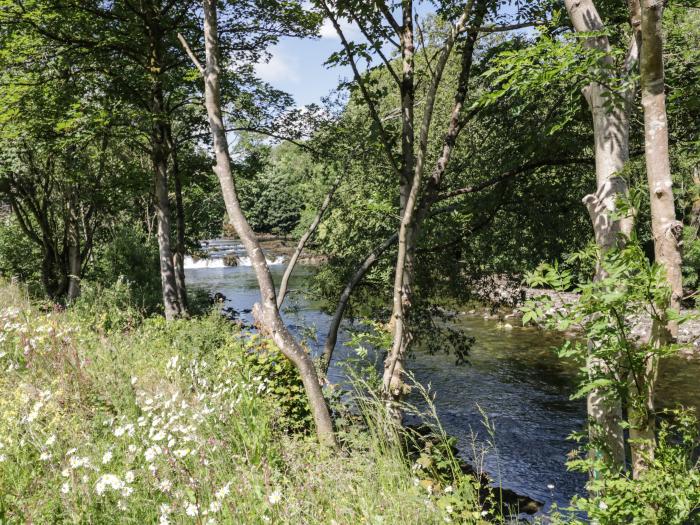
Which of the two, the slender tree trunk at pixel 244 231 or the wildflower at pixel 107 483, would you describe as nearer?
the wildflower at pixel 107 483

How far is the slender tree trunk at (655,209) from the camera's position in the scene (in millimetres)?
2508

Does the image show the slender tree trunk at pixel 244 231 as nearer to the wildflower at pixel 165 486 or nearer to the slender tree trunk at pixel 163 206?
the wildflower at pixel 165 486

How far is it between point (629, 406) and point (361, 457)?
1658mm

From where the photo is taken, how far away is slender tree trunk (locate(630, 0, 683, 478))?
251cm

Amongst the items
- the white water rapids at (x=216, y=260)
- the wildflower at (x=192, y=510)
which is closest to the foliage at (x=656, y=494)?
the wildflower at (x=192, y=510)

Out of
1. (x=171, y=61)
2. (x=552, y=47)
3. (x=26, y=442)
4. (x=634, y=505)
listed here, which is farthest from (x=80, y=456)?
(x=171, y=61)

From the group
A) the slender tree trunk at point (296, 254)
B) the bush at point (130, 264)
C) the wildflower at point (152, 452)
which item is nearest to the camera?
the wildflower at point (152, 452)

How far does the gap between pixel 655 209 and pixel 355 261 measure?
7714 millimetres

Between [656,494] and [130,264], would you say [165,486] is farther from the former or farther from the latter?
[130,264]

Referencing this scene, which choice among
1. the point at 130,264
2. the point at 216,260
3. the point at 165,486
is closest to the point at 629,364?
the point at 165,486

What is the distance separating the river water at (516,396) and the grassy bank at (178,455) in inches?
73.7

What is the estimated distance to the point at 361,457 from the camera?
11.1ft

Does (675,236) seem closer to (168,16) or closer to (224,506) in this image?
(224,506)

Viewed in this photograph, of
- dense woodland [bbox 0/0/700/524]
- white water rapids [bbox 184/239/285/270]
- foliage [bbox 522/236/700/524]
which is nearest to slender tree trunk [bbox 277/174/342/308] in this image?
dense woodland [bbox 0/0/700/524]
